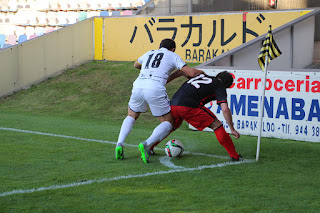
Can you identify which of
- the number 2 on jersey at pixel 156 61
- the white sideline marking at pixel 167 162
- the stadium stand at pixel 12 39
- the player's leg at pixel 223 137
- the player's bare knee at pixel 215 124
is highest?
the number 2 on jersey at pixel 156 61

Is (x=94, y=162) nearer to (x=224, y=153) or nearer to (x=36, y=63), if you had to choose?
(x=224, y=153)

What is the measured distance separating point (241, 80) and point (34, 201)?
21.3 feet

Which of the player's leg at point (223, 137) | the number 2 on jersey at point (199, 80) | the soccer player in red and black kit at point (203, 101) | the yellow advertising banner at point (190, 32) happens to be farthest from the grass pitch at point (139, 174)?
the yellow advertising banner at point (190, 32)

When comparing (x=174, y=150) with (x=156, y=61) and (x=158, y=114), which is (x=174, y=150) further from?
(x=156, y=61)

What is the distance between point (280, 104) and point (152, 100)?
148 inches

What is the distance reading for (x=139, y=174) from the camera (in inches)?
254

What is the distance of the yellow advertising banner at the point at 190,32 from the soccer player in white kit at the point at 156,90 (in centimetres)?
933

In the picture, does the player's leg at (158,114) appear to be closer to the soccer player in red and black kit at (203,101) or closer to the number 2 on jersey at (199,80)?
the soccer player in red and black kit at (203,101)

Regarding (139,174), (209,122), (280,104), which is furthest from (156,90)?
(280,104)

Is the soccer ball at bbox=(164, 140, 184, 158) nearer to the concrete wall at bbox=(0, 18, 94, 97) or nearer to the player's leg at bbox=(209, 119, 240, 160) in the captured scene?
the player's leg at bbox=(209, 119, 240, 160)

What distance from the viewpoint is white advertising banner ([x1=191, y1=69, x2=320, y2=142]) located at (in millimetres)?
9820

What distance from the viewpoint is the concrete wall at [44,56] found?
57.9 feet

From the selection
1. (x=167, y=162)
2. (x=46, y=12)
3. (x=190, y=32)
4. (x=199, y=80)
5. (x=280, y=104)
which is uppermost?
(x=46, y=12)

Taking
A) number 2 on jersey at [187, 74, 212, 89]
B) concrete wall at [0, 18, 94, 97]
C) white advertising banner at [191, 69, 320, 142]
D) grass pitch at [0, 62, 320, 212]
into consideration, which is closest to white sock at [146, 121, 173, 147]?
grass pitch at [0, 62, 320, 212]
